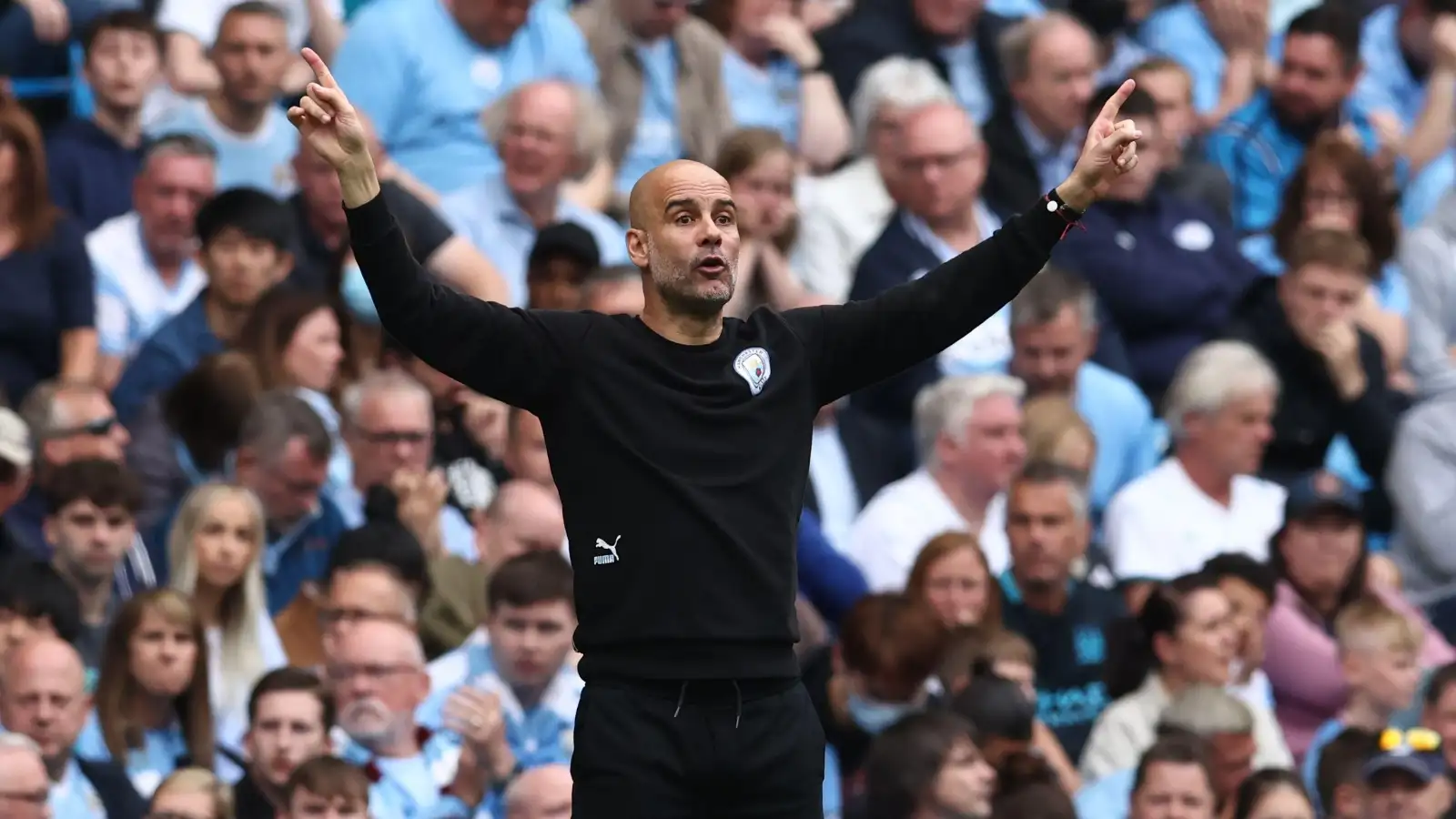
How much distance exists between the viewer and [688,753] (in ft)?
16.1

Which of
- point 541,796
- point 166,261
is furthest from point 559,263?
point 541,796

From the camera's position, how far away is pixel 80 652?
7.90 meters

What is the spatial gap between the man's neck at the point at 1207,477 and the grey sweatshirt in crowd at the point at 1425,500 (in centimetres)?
78

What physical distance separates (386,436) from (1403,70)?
222 inches

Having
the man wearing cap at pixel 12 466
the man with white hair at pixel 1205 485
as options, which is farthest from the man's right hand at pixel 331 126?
the man with white hair at pixel 1205 485

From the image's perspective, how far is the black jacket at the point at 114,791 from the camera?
7430 mm

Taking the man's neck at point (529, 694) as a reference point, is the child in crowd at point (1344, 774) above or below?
below

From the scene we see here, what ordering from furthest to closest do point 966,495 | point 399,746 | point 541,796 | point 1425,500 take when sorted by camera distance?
point 1425,500, point 966,495, point 399,746, point 541,796

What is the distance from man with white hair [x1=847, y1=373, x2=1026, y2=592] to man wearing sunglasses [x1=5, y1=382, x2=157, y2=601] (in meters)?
2.10

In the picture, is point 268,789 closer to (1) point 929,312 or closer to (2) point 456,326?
(2) point 456,326

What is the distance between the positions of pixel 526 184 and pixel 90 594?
2.22 meters

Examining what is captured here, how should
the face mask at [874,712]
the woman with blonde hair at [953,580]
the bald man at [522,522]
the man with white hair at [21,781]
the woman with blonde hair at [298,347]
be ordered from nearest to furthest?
the man with white hair at [21,781], the face mask at [874,712], the bald man at [522,522], the woman with blonde hair at [953,580], the woman with blonde hair at [298,347]

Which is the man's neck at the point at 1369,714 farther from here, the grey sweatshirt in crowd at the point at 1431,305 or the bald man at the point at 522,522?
the bald man at the point at 522,522

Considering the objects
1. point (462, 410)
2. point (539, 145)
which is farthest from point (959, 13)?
point (462, 410)
